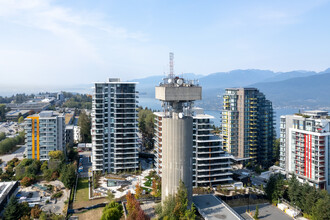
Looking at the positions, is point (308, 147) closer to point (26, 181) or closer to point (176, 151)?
point (176, 151)

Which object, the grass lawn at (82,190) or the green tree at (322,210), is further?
the grass lawn at (82,190)

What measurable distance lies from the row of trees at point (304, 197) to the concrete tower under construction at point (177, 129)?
12.4 metres

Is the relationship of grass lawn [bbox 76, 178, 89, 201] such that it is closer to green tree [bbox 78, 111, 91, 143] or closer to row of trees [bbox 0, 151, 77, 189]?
row of trees [bbox 0, 151, 77, 189]

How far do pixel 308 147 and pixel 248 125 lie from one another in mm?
13948

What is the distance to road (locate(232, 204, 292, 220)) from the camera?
30.2m

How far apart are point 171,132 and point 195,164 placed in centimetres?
1247

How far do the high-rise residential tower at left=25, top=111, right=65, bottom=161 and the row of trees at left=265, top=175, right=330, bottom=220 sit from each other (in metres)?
37.8

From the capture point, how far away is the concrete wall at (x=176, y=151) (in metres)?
27.1

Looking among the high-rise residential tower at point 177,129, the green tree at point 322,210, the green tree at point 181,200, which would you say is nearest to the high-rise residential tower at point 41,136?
the high-rise residential tower at point 177,129

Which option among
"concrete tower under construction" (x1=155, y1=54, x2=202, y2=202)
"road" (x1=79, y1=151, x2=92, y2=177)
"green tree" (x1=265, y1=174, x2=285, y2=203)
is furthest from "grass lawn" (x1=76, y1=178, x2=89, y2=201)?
"green tree" (x1=265, y1=174, x2=285, y2=203)

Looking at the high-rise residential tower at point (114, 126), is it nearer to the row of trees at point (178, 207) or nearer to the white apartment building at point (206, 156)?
the white apartment building at point (206, 156)

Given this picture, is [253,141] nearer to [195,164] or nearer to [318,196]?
[195,164]

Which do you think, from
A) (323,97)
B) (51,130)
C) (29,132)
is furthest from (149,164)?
(323,97)

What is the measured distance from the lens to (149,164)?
51.5 metres
